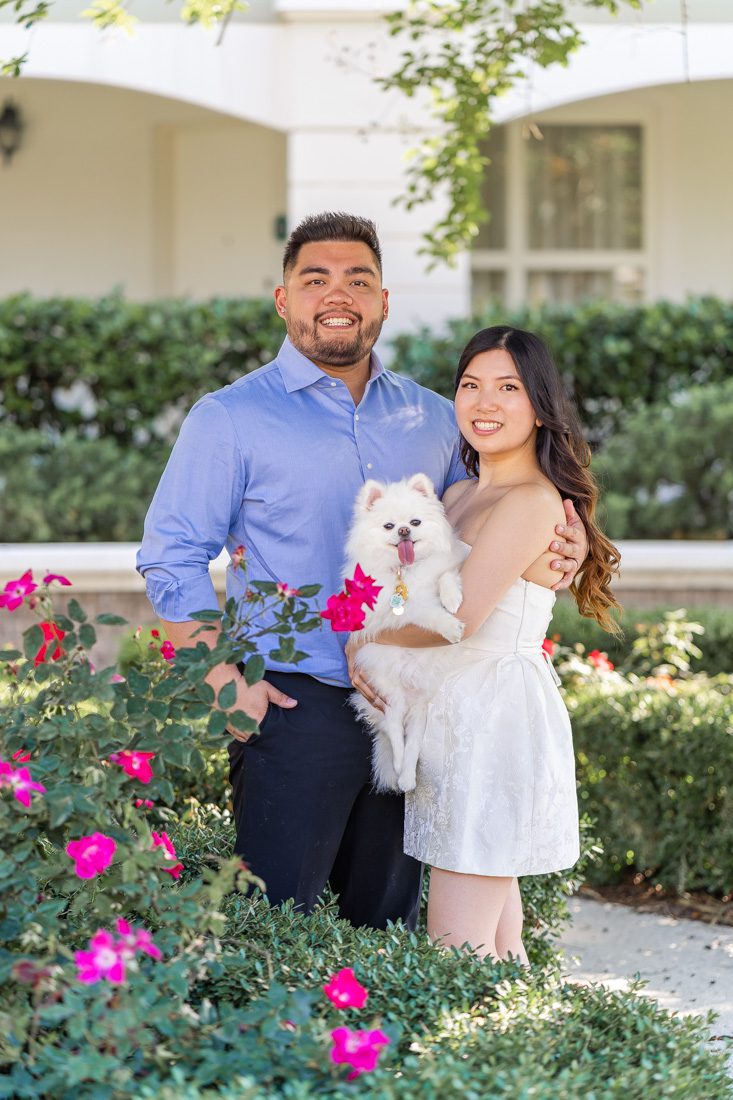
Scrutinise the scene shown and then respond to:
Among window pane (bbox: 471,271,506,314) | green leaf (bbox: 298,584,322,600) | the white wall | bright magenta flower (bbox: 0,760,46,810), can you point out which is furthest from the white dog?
the white wall

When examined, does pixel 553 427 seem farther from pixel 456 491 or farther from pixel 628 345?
pixel 628 345

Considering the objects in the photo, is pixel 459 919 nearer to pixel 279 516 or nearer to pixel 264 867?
pixel 264 867

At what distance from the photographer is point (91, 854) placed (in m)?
2.52

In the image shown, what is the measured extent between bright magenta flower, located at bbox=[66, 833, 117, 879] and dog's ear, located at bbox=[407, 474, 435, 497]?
52.2 inches

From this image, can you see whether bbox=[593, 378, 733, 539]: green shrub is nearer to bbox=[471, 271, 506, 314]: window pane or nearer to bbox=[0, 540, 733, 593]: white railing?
bbox=[0, 540, 733, 593]: white railing

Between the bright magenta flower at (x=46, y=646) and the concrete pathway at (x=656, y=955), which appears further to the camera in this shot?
the concrete pathway at (x=656, y=955)

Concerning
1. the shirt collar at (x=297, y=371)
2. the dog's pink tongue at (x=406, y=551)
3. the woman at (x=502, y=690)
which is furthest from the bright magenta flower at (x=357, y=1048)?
the shirt collar at (x=297, y=371)

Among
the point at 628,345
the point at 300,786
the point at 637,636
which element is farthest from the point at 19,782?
the point at 628,345

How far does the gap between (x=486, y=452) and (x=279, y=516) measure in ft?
Result: 1.89

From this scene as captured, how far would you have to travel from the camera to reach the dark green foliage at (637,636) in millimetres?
6750

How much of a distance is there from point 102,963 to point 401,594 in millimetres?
1368

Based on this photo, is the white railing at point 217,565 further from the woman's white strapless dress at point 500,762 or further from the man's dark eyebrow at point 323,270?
the woman's white strapless dress at point 500,762

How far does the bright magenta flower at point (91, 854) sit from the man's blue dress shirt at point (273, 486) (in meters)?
1.03

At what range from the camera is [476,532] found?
3.50 m
